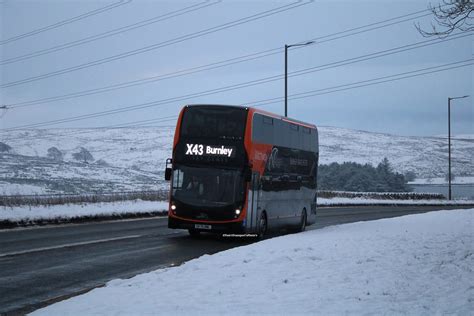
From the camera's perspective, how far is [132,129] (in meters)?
165

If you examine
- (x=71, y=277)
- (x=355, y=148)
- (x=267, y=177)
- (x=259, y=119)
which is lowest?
(x=71, y=277)

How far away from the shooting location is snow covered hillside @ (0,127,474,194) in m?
61.1

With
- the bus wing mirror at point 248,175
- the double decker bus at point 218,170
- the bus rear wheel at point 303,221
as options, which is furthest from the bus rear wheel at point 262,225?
the bus rear wheel at point 303,221

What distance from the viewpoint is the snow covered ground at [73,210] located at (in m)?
24.7

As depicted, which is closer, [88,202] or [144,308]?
[144,308]

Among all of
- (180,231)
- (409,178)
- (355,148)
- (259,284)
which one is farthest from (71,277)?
(355,148)

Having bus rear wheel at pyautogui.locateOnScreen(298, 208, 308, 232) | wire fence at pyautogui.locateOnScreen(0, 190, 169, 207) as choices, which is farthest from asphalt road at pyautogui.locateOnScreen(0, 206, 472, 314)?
wire fence at pyautogui.locateOnScreen(0, 190, 169, 207)

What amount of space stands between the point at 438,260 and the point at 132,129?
157183mm

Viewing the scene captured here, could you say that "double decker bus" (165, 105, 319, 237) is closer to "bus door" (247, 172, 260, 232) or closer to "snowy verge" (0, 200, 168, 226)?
"bus door" (247, 172, 260, 232)

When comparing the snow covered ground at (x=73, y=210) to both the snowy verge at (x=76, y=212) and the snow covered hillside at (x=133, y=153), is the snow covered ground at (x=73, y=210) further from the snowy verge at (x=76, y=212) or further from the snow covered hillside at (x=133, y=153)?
the snow covered hillside at (x=133, y=153)

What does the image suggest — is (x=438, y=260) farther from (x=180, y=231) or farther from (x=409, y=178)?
(x=409, y=178)

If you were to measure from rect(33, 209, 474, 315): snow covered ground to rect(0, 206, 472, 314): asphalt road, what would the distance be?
1102mm

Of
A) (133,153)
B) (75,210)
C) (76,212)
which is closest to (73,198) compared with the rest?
(75,210)

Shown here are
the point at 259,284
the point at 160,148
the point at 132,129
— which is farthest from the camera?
the point at 132,129
